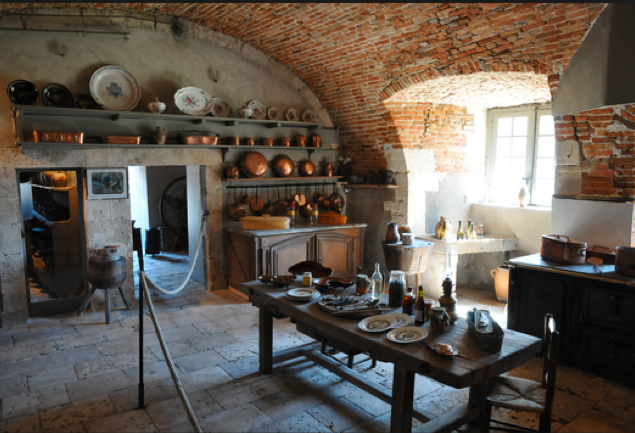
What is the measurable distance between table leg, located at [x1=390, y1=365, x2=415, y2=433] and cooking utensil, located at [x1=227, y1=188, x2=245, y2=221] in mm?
4203

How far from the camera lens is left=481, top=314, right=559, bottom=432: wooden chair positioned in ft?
8.91

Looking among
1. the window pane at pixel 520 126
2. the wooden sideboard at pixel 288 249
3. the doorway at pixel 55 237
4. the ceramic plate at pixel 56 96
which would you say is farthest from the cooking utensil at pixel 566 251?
the ceramic plate at pixel 56 96

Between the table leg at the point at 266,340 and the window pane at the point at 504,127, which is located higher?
the window pane at the point at 504,127

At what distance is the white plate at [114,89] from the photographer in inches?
216

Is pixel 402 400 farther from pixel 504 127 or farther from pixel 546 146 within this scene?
pixel 504 127

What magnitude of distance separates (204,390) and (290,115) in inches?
176

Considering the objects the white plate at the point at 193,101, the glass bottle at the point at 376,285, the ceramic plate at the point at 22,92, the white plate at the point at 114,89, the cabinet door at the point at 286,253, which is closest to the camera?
the glass bottle at the point at 376,285

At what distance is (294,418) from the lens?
11.2ft

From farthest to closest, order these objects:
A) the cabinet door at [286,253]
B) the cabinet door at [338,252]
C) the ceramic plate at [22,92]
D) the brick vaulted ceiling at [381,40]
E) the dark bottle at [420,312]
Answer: the cabinet door at [338,252] < the cabinet door at [286,253] < the ceramic plate at [22,92] < the brick vaulted ceiling at [381,40] < the dark bottle at [420,312]

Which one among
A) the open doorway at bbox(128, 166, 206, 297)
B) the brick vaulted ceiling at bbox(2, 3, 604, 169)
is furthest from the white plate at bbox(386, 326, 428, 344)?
the open doorway at bbox(128, 166, 206, 297)

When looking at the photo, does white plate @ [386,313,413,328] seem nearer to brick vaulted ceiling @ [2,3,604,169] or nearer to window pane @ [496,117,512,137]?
brick vaulted ceiling @ [2,3,604,169]

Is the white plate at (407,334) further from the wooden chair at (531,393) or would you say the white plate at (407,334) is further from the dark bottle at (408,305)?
the wooden chair at (531,393)

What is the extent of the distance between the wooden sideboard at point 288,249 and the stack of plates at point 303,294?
232 cm

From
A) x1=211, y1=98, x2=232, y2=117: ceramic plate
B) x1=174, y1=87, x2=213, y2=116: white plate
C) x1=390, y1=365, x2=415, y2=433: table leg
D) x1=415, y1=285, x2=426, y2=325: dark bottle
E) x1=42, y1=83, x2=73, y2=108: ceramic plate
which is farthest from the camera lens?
x1=211, y1=98, x2=232, y2=117: ceramic plate
